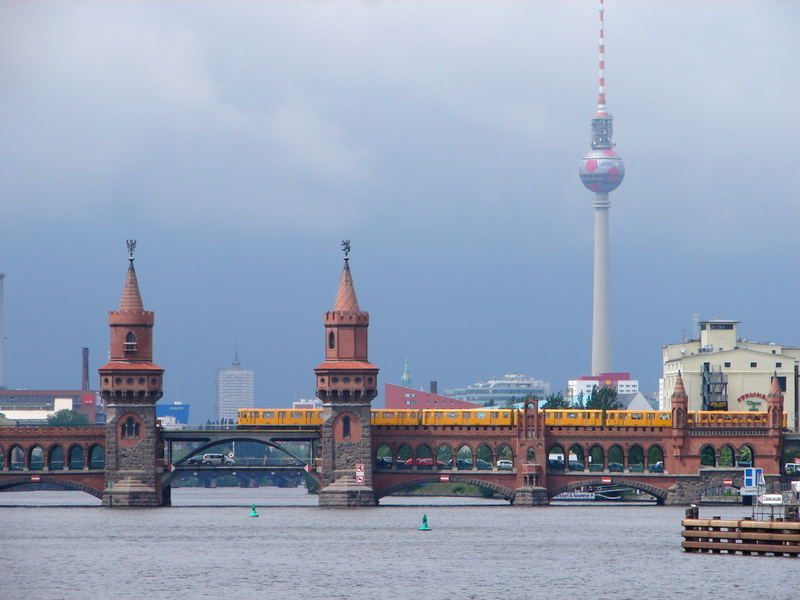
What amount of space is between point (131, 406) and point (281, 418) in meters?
A: 14.9

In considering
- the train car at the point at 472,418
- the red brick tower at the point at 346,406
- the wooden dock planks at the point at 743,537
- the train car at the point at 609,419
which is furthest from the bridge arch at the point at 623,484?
the wooden dock planks at the point at 743,537

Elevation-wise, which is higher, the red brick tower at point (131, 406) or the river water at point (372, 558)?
the red brick tower at point (131, 406)

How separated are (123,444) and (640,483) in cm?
4629

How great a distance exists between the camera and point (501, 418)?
641ft

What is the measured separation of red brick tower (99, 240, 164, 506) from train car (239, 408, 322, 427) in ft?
33.4

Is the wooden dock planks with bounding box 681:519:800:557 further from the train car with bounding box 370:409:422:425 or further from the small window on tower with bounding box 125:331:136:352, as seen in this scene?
the small window on tower with bounding box 125:331:136:352

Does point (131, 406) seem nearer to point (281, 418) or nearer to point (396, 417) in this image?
point (281, 418)

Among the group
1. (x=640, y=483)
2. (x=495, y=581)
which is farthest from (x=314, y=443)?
(x=495, y=581)

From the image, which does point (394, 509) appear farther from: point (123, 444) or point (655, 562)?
point (655, 562)

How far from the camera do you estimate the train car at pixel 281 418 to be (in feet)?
642

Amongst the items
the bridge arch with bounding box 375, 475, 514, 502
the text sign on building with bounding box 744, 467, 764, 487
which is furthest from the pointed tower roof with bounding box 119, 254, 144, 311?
the text sign on building with bounding box 744, 467, 764, 487

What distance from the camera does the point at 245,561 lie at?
422ft

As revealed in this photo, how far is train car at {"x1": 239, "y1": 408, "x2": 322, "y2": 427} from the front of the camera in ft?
642

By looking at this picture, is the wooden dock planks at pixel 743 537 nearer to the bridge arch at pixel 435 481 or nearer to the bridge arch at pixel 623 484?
the bridge arch at pixel 623 484
